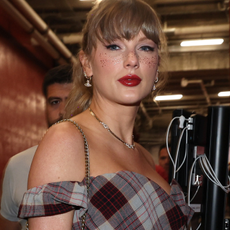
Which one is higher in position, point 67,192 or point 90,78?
point 90,78

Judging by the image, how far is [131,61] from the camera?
43.9 inches

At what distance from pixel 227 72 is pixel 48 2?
295 cm

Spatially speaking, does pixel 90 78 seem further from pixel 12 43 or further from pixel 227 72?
pixel 227 72

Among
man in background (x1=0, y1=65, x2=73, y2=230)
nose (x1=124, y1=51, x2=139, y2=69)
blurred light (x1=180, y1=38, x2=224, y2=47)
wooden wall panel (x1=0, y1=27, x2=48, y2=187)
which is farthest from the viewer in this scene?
blurred light (x1=180, y1=38, x2=224, y2=47)

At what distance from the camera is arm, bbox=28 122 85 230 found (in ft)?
2.96

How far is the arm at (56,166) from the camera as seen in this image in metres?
0.90

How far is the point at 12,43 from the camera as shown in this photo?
15.3 ft

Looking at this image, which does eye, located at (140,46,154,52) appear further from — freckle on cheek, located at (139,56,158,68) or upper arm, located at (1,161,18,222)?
upper arm, located at (1,161,18,222)

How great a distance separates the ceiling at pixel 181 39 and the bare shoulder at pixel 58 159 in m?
3.45

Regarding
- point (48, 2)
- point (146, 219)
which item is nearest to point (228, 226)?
point (146, 219)

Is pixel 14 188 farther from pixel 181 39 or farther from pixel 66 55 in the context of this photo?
pixel 181 39

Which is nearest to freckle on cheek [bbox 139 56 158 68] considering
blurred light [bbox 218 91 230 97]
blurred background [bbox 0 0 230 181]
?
blurred background [bbox 0 0 230 181]

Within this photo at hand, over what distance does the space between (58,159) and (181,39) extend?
5012 millimetres

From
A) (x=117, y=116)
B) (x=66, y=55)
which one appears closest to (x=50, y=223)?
(x=117, y=116)
